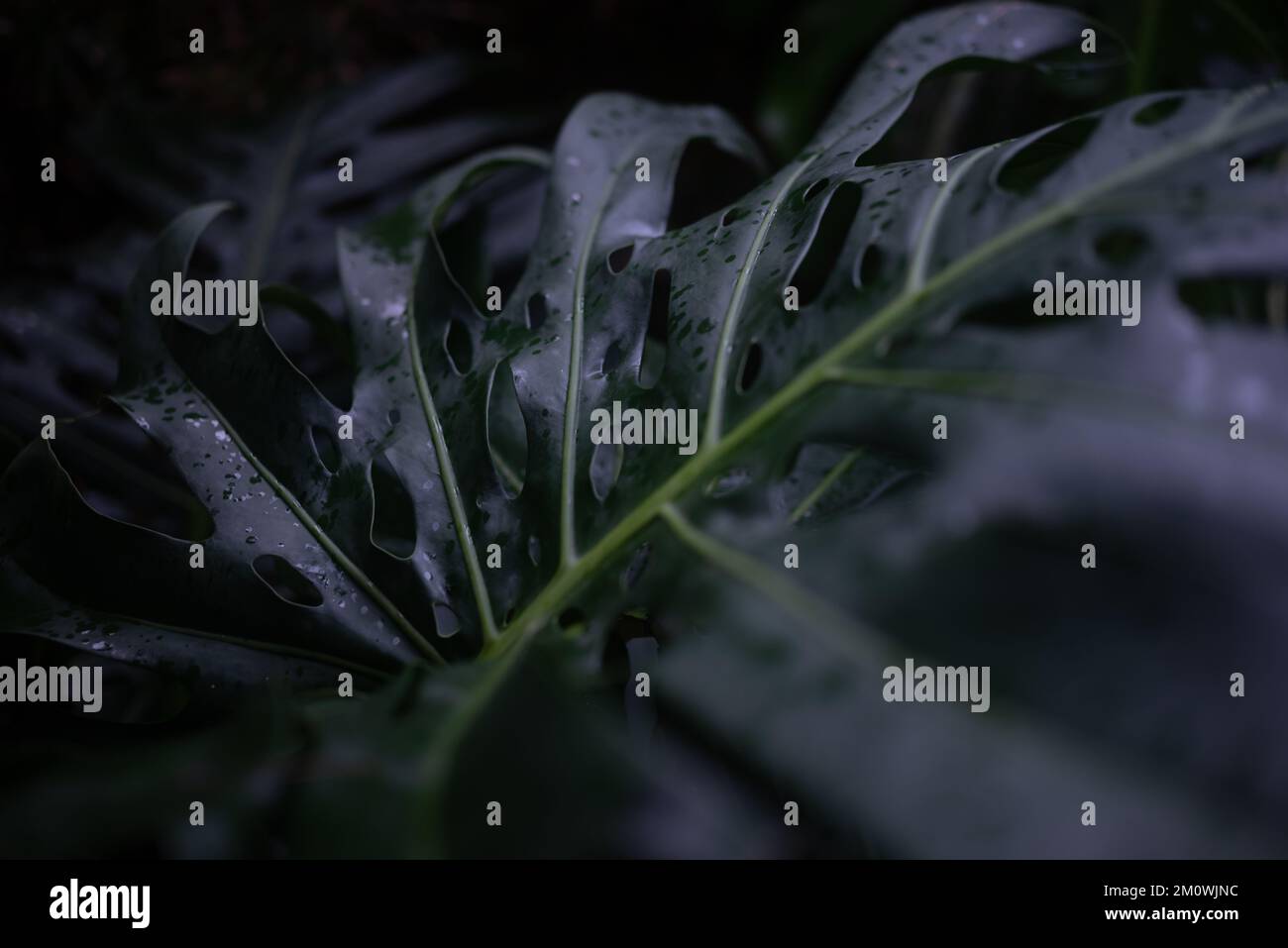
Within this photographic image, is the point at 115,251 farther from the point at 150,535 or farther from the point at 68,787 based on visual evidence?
the point at 68,787

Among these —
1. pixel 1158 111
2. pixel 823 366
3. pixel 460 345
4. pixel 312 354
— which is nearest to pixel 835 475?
pixel 823 366

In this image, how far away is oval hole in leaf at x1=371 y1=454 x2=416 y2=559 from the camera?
69 centimetres

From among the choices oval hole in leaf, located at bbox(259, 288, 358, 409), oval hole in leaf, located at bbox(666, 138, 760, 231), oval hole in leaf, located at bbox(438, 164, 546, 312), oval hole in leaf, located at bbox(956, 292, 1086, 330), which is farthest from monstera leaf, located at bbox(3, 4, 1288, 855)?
oval hole in leaf, located at bbox(666, 138, 760, 231)

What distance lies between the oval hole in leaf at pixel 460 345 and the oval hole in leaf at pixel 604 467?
0.20 m

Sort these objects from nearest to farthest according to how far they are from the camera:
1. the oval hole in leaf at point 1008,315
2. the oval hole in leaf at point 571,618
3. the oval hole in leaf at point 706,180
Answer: the oval hole in leaf at point 1008,315 < the oval hole in leaf at point 571,618 < the oval hole in leaf at point 706,180

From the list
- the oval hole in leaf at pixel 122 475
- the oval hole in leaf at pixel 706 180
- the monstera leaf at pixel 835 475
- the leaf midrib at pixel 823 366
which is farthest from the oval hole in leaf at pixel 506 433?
the oval hole in leaf at pixel 706 180

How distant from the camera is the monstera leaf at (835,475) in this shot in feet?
1.14

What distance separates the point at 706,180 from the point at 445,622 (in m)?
1.02

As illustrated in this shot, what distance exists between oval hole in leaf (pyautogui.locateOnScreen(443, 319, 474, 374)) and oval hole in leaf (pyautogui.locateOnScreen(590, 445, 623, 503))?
0.20 metres

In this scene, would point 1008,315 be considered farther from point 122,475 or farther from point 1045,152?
point 122,475

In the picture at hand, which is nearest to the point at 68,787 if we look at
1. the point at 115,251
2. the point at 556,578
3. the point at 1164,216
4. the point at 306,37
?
the point at 556,578

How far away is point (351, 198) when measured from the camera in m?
1.29

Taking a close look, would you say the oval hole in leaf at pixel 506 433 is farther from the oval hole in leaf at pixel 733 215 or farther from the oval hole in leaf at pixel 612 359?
the oval hole in leaf at pixel 733 215

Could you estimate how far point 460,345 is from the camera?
1.09 m
